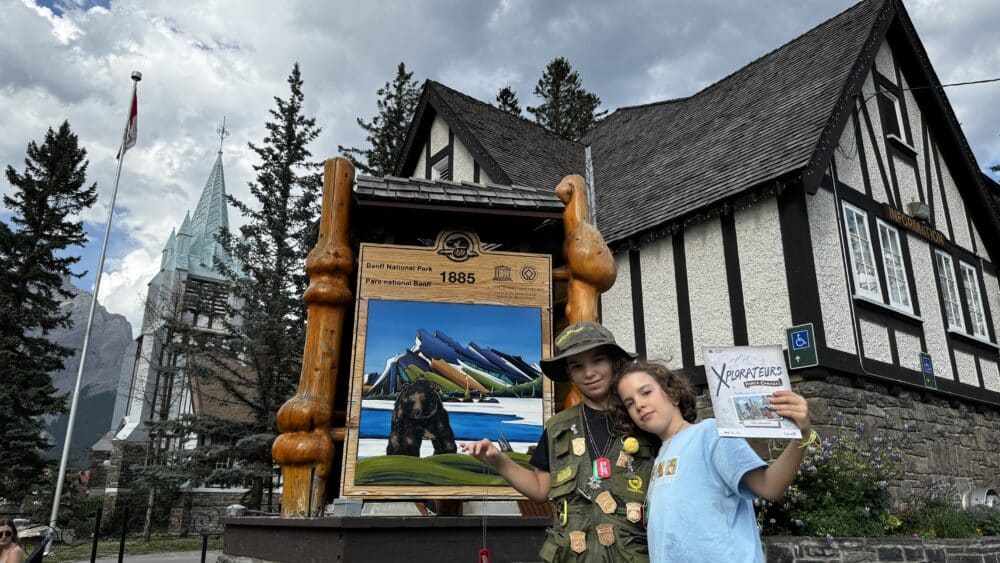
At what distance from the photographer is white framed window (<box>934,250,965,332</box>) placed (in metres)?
11.2

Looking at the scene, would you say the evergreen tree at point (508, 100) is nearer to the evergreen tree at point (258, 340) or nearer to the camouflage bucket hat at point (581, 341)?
the evergreen tree at point (258, 340)

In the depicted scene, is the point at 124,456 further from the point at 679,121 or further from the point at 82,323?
the point at 82,323

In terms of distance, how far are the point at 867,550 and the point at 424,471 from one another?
4938 millimetres

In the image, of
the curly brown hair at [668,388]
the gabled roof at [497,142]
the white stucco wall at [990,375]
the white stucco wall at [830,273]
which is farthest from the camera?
the gabled roof at [497,142]

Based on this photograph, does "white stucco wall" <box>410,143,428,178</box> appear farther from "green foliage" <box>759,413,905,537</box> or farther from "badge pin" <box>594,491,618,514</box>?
"badge pin" <box>594,491,618,514</box>

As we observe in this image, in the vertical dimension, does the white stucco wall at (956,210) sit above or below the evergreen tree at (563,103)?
below

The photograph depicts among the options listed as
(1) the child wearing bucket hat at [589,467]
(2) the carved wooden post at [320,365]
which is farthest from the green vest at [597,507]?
(2) the carved wooden post at [320,365]

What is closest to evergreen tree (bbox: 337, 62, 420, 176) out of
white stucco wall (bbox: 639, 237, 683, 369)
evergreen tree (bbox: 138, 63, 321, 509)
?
evergreen tree (bbox: 138, 63, 321, 509)

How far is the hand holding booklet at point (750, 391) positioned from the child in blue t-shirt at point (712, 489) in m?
0.03

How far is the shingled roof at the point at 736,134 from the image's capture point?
964 centimetres

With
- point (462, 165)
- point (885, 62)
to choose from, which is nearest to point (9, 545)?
point (462, 165)

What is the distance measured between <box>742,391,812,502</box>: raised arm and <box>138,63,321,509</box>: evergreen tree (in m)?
16.6

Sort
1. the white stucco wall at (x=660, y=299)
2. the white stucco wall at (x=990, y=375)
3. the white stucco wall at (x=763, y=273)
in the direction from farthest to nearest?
the white stucco wall at (x=990, y=375) → the white stucco wall at (x=660, y=299) → the white stucco wall at (x=763, y=273)

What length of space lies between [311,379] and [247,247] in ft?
54.7
